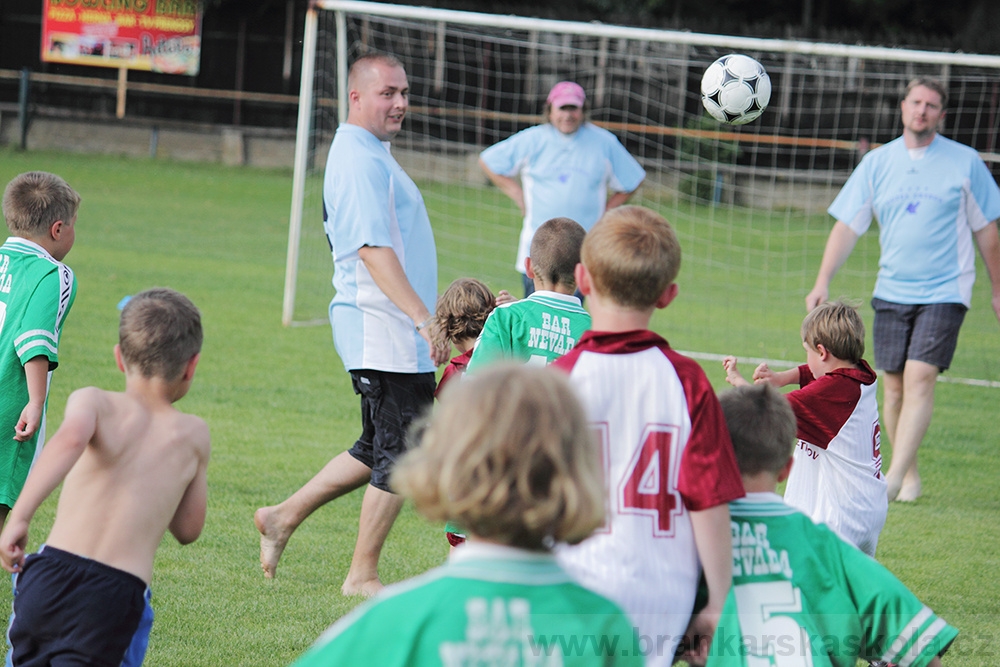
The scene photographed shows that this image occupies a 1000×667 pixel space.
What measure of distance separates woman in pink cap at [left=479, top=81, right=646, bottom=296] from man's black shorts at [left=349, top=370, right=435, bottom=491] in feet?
13.3

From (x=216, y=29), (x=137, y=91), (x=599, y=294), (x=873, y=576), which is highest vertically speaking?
(x=216, y=29)

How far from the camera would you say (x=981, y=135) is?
2447 centimetres

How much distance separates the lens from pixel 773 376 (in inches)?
145

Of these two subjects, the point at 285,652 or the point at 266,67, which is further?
the point at 266,67

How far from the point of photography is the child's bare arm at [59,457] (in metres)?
2.52

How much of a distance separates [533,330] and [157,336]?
1.29 metres

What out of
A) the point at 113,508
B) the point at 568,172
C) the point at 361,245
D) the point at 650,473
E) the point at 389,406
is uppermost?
the point at 568,172

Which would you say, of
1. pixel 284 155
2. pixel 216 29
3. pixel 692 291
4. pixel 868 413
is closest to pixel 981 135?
pixel 692 291

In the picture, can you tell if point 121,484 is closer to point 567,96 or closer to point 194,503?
point 194,503

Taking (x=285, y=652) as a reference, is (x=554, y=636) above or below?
above

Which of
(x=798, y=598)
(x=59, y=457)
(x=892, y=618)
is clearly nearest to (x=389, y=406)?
(x=59, y=457)

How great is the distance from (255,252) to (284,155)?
13.5 metres

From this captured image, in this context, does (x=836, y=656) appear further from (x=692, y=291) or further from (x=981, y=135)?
(x=981, y=135)

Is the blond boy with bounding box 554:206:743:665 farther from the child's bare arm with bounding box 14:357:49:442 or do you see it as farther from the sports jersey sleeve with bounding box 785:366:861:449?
the child's bare arm with bounding box 14:357:49:442
